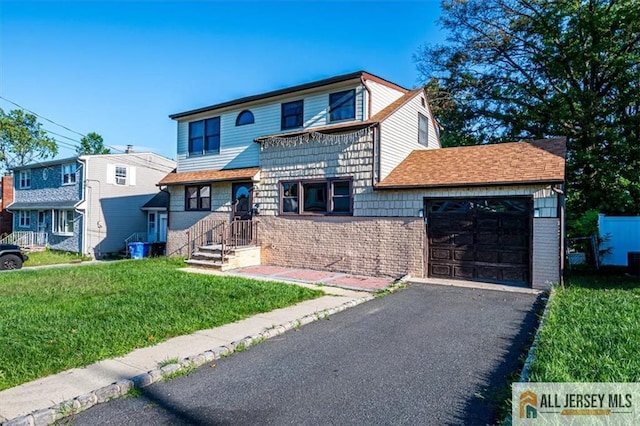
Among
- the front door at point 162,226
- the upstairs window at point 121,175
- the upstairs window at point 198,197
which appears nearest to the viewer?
the upstairs window at point 198,197

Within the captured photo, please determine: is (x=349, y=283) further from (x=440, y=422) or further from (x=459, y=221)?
(x=440, y=422)

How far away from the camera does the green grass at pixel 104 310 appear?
4953 mm

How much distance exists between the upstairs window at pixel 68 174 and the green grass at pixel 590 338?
24.3 m

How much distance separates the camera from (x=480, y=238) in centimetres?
1074

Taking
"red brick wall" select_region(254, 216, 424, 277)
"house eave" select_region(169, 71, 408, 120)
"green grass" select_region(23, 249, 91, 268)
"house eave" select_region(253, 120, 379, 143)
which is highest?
"house eave" select_region(169, 71, 408, 120)

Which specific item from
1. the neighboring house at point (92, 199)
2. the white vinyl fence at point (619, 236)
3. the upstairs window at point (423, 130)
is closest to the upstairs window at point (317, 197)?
the upstairs window at point (423, 130)

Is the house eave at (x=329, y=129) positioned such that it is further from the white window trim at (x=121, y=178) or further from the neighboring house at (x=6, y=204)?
the neighboring house at (x=6, y=204)

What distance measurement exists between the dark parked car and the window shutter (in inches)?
274

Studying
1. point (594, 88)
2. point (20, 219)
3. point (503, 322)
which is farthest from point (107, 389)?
point (20, 219)

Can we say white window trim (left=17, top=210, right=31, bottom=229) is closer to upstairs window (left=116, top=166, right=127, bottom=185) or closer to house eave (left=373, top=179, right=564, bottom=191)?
upstairs window (left=116, top=166, right=127, bottom=185)

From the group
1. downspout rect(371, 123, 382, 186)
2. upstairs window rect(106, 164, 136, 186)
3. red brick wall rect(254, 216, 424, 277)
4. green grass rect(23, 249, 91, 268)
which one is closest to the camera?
red brick wall rect(254, 216, 424, 277)

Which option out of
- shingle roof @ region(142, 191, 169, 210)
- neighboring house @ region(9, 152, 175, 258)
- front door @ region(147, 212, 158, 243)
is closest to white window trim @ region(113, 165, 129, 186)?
neighboring house @ region(9, 152, 175, 258)

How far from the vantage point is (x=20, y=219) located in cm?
2598

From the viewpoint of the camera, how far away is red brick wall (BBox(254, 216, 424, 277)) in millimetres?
11562
